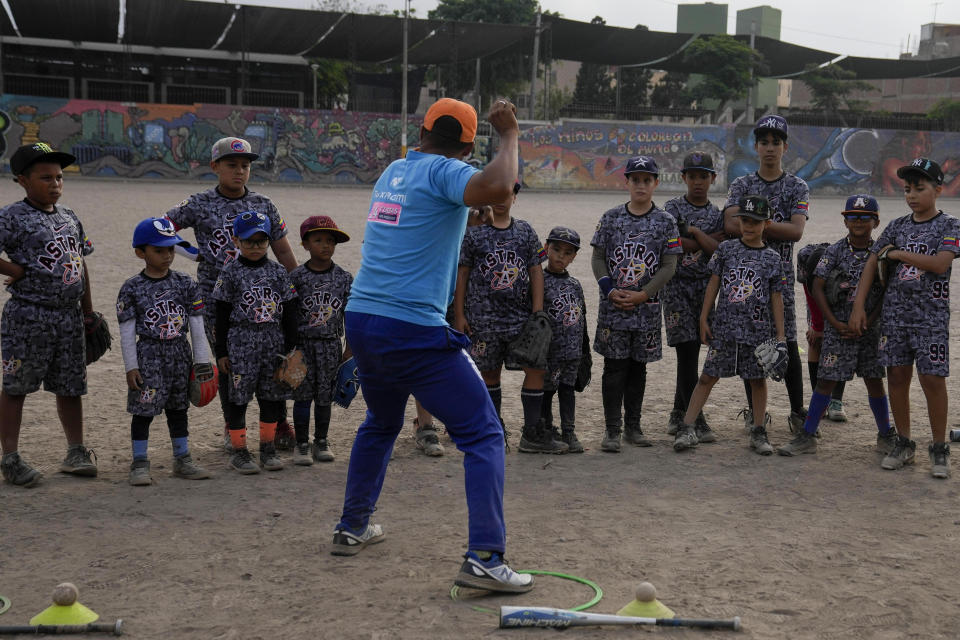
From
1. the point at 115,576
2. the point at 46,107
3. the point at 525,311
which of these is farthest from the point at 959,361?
the point at 46,107

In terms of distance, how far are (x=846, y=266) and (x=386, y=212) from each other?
3.64m

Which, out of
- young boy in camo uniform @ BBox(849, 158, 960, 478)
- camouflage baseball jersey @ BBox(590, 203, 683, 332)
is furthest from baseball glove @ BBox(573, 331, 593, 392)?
young boy in camo uniform @ BBox(849, 158, 960, 478)

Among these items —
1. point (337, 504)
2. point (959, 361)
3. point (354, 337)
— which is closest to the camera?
point (354, 337)

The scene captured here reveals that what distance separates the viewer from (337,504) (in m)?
5.02

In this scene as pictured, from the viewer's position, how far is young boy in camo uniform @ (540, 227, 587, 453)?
6117 millimetres

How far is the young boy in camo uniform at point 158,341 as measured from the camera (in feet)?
17.4

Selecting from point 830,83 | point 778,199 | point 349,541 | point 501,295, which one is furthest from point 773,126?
point 830,83

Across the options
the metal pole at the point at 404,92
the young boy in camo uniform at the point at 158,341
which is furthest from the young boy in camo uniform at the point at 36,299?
the metal pole at the point at 404,92

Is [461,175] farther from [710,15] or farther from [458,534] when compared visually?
[710,15]

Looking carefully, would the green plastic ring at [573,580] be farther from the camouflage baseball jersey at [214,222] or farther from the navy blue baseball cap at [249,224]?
the camouflage baseball jersey at [214,222]

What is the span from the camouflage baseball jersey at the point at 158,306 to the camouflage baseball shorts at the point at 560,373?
220cm

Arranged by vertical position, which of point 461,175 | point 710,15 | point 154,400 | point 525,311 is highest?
point 710,15

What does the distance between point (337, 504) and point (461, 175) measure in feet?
6.90

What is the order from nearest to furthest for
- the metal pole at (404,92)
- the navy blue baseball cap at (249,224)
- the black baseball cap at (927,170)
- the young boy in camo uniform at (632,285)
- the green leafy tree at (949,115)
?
the navy blue baseball cap at (249,224), the black baseball cap at (927,170), the young boy in camo uniform at (632,285), the metal pole at (404,92), the green leafy tree at (949,115)
